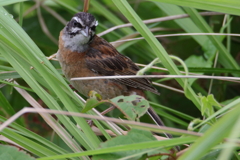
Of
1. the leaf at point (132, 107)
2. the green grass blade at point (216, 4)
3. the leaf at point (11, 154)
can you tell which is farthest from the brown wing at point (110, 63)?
the leaf at point (11, 154)

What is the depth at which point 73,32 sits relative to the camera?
2916mm

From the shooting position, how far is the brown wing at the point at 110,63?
10.1ft

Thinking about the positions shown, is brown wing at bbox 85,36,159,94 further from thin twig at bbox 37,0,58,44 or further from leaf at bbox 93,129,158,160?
leaf at bbox 93,129,158,160

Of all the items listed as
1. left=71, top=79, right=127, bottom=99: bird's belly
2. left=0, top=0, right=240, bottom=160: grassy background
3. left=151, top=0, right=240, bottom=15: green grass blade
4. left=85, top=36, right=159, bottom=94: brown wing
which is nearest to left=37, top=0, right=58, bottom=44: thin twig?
left=0, top=0, right=240, bottom=160: grassy background

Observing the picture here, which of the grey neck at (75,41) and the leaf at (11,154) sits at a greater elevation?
the grey neck at (75,41)

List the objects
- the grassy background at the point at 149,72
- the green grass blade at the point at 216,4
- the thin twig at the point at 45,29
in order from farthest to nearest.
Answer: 1. the thin twig at the point at 45,29
2. the green grass blade at the point at 216,4
3. the grassy background at the point at 149,72

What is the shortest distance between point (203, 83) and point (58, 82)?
190cm

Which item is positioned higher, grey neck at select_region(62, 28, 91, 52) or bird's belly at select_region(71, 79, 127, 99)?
grey neck at select_region(62, 28, 91, 52)

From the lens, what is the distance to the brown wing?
3.08 meters

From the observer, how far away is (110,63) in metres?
3.20

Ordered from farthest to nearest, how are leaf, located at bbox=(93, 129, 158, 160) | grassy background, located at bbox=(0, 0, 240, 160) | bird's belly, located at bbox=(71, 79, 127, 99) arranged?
bird's belly, located at bbox=(71, 79, 127, 99), grassy background, located at bbox=(0, 0, 240, 160), leaf, located at bbox=(93, 129, 158, 160)

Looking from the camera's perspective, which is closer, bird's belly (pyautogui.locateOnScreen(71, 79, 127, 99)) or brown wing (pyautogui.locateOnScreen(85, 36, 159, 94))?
bird's belly (pyautogui.locateOnScreen(71, 79, 127, 99))

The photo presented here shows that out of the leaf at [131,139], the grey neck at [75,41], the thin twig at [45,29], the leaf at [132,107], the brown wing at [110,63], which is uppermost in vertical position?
the thin twig at [45,29]

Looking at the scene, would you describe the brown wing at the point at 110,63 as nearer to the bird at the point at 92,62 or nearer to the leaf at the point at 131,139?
the bird at the point at 92,62
